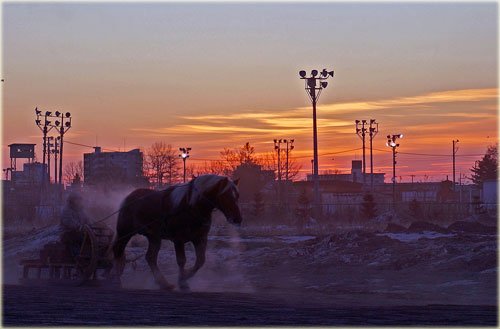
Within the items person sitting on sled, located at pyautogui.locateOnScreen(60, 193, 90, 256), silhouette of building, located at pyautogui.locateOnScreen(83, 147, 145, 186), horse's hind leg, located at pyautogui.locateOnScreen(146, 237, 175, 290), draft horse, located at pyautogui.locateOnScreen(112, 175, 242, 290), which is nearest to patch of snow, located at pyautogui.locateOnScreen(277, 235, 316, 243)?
person sitting on sled, located at pyautogui.locateOnScreen(60, 193, 90, 256)

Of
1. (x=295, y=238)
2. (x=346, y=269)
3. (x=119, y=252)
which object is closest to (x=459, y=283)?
(x=346, y=269)

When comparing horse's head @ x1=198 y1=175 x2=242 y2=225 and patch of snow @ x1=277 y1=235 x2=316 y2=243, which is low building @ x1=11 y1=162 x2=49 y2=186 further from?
horse's head @ x1=198 y1=175 x2=242 y2=225

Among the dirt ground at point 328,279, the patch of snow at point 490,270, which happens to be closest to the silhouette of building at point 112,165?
the dirt ground at point 328,279

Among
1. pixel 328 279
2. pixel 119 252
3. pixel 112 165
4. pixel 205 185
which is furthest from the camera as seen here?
pixel 112 165

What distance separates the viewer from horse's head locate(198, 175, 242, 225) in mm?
18141

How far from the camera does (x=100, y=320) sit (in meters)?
12.3

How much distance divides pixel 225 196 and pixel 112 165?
11511cm

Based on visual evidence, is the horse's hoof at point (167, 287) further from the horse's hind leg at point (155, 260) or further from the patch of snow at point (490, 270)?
the patch of snow at point (490, 270)

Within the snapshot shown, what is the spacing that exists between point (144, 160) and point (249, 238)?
91.5m

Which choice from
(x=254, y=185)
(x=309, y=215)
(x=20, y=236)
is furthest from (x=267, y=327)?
(x=254, y=185)

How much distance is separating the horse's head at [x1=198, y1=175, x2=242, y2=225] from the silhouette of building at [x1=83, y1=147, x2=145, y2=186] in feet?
325

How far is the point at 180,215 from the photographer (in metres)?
19.0

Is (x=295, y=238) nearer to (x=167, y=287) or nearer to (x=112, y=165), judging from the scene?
(x=167, y=287)

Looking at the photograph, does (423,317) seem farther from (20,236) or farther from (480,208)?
(480,208)
